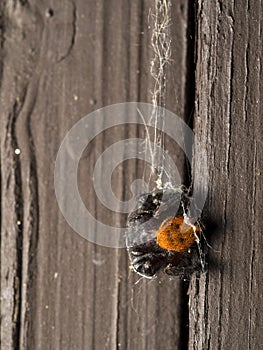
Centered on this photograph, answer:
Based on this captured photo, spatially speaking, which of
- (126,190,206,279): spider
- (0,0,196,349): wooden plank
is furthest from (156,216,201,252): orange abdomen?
(0,0,196,349): wooden plank

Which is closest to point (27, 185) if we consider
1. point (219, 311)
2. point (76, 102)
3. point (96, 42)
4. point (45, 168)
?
point (45, 168)

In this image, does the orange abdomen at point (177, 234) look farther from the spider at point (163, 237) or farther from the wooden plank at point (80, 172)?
the wooden plank at point (80, 172)

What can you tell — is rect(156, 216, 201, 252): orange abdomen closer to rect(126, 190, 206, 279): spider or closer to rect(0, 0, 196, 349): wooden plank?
rect(126, 190, 206, 279): spider

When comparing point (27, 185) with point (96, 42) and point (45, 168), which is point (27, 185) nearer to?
point (45, 168)

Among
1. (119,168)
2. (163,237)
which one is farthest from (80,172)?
(163,237)

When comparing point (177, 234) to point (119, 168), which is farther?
point (119, 168)

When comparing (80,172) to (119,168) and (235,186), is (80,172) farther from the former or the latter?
(235,186)
